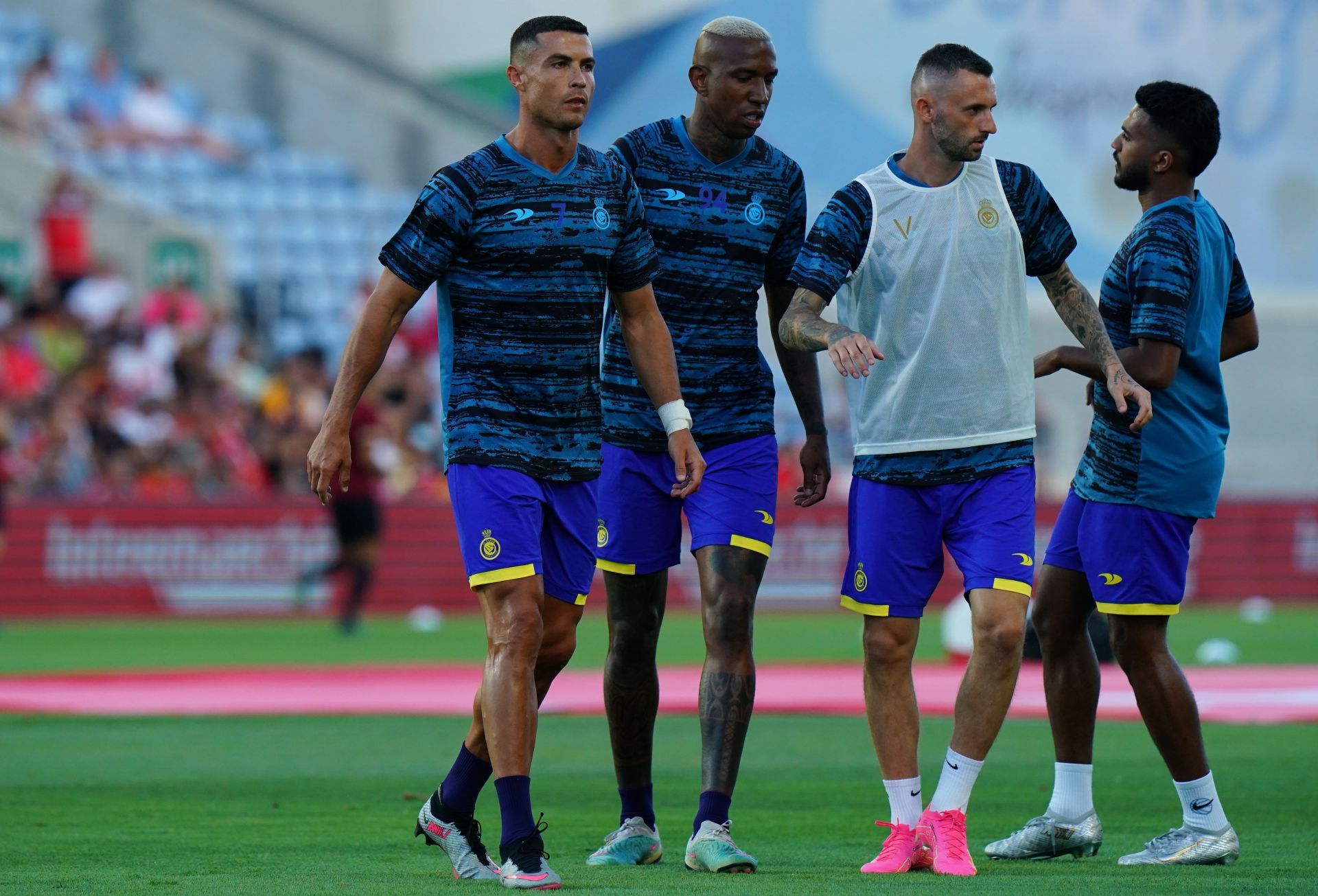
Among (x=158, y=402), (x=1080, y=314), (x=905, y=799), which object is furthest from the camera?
(x=158, y=402)

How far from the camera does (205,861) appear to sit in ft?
20.0

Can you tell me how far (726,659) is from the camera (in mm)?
6285

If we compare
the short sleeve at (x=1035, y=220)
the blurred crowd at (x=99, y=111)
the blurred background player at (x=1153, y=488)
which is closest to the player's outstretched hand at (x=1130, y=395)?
the blurred background player at (x=1153, y=488)

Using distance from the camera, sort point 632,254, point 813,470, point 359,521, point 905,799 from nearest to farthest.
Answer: point 905,799 → point 632,254 → point 813,470 → point 359,521

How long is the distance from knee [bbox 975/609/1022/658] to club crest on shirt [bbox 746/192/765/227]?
5.15 feet

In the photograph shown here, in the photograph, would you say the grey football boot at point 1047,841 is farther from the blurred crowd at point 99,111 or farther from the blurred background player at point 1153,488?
the blurred crowd at point 99,111

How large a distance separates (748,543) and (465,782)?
47.7 inches

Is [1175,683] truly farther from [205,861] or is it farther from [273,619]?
[273,619]

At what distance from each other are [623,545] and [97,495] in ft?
48.4

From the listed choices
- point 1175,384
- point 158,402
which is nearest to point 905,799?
point 1175,384

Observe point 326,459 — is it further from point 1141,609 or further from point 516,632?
point 1141,609

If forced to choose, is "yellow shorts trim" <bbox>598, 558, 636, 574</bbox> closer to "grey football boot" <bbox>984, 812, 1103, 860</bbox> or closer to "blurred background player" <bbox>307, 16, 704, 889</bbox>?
"blurred background player" <bbox>307, 16, 704, 889</bbox>

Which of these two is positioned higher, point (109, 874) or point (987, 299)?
point (987, 299)

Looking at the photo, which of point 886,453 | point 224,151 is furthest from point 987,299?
point 224,151
